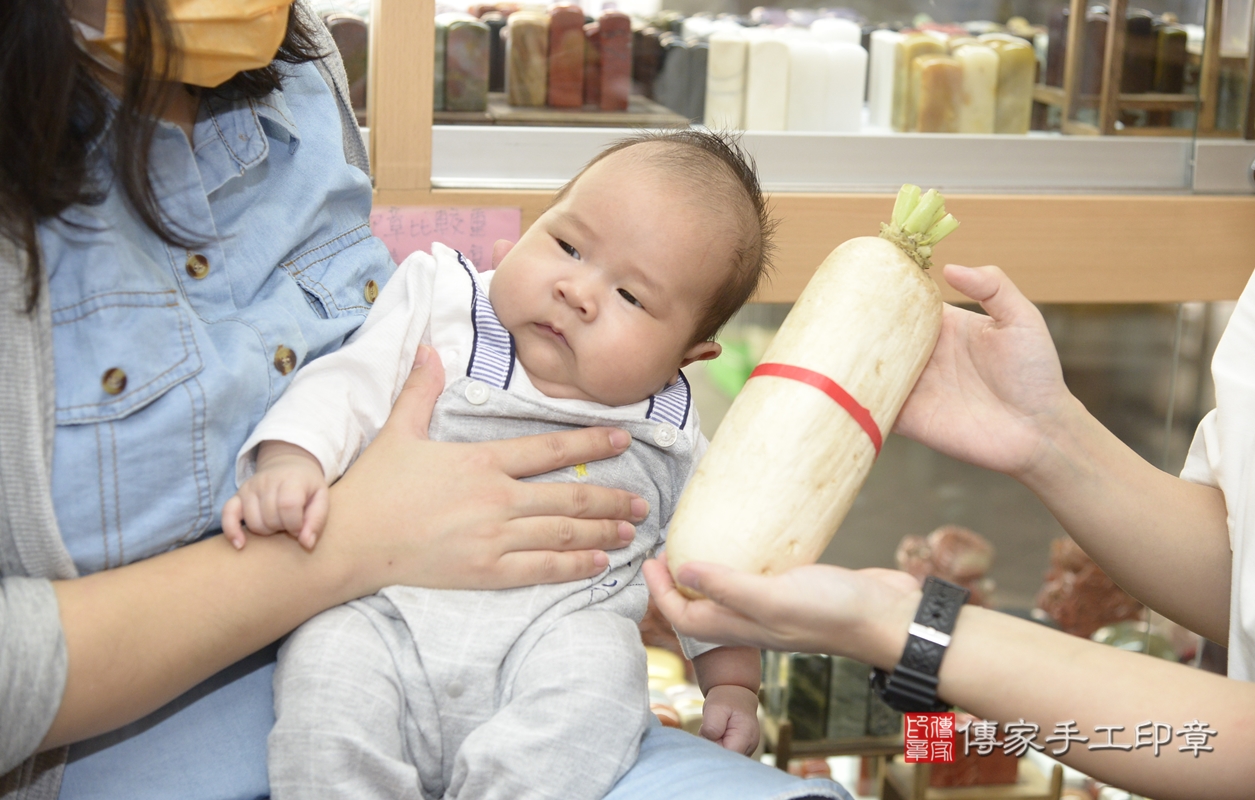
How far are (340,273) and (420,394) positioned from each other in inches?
6.8

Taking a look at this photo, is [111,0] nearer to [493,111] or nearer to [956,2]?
[493,111]

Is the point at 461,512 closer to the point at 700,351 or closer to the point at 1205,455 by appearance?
the point at 700,351

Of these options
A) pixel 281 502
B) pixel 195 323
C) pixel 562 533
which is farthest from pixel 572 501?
pixel 195 323

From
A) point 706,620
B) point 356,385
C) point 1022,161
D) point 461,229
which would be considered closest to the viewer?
point 706,620

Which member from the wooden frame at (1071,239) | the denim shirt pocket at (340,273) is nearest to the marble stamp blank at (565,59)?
the wooden frame at (1071,239)

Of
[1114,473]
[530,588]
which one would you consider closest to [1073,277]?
A: [1114,473]

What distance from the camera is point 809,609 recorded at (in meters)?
0.91

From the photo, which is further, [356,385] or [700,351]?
[700,351]

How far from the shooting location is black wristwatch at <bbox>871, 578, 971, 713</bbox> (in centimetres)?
92

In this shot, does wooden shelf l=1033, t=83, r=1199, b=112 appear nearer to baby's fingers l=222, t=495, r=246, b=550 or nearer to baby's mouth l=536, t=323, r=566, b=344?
baby's mouth l=536, t=323, r=566, b=344

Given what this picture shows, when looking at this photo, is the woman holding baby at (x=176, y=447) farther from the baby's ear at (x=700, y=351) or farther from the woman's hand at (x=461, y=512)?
the baby's ear at (x=700, y=351)

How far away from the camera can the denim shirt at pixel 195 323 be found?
35.5 inches

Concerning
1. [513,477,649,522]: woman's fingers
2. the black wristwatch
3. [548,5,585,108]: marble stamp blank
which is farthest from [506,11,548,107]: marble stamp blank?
the black wristwatch

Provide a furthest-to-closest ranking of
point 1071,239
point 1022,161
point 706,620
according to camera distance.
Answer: point 1022,161, point 1071,239, point 706,620
